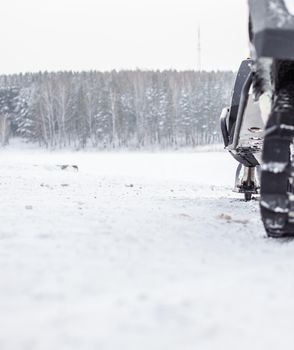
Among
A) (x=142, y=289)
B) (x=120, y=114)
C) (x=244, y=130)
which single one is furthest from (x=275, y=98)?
(x=120, y=114)

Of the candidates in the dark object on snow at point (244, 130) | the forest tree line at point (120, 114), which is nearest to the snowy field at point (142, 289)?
the dark object on snow at point (244, 130)

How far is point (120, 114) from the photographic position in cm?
8388

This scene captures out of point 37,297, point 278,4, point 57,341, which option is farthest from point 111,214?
point 57,341

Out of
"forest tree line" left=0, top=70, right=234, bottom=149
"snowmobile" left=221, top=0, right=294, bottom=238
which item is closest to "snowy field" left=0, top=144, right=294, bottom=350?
"snowmobile" left=221, top=0, right=294, bottom=238

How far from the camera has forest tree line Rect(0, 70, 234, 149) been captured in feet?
274

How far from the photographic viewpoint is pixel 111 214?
473 cm

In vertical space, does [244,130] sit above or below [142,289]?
above

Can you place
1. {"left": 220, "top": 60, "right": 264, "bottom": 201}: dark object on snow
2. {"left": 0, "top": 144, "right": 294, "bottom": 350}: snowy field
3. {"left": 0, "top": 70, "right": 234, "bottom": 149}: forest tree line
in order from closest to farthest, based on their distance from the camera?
{"left": 0, "top": 144, "right": 294, "bottom": 350}: snowy field < {"left": 220, "top": 60, "right": 264, "bottom": 201}: dark object on snow < {"left": 0, "top": 70, "right": 234, "bottom": 149}: forest tree line

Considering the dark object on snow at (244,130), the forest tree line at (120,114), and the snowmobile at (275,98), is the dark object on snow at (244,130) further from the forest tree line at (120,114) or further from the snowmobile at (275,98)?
the forest tree line at (120,114)

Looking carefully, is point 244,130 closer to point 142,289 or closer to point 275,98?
point 275,98

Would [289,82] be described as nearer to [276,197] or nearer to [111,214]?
[276,197]

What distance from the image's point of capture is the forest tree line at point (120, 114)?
83.5m

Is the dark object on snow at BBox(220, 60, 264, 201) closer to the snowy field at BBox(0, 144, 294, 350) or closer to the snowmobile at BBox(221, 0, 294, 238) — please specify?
the snowmobile at BBox(221, 0, 294, 238)

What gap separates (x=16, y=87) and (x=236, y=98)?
329 feet
